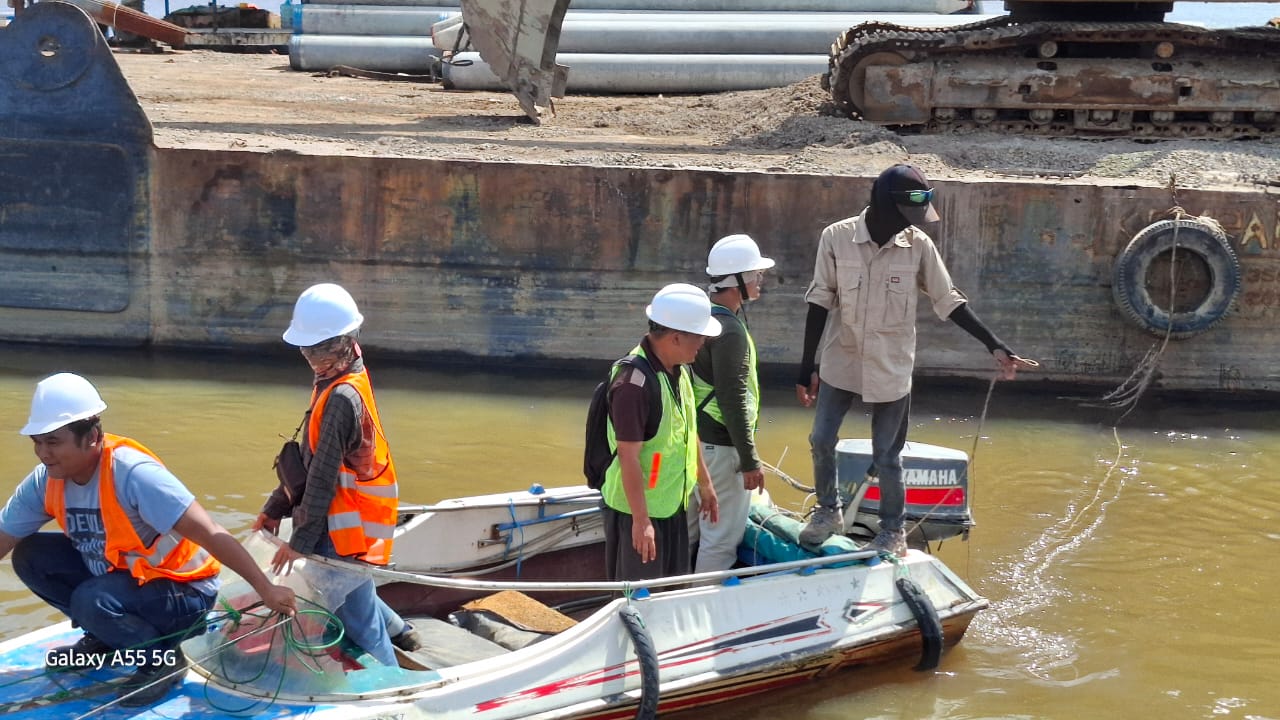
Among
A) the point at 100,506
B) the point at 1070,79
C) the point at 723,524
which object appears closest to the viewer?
the point at 100,506

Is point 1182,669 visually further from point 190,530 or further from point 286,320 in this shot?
point 286,320

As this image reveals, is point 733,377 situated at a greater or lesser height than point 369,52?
lesser

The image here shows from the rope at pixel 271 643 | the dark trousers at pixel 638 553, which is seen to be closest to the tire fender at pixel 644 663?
the dark trousers at pixel 638 553

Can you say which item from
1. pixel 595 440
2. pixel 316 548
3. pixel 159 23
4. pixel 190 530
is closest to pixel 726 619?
pixel 595 440

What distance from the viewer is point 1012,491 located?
8.59 m

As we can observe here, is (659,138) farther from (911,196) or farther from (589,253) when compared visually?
(911,196)

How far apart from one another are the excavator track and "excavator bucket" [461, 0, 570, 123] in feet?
10.1

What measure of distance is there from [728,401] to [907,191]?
3.95 ft

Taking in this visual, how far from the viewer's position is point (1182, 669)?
6172 millimetres

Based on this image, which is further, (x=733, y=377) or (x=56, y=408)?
(x=733, y=377)

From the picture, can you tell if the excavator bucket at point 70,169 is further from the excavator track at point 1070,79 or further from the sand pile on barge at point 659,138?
the excavator track at point 1070,79

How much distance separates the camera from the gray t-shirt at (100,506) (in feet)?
13.2

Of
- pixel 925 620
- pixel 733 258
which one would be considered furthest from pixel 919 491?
pixel 733 258

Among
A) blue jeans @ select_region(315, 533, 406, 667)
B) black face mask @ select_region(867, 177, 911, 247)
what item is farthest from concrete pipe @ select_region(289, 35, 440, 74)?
blue jeans @ select_region(315, 533, 406, 667)
